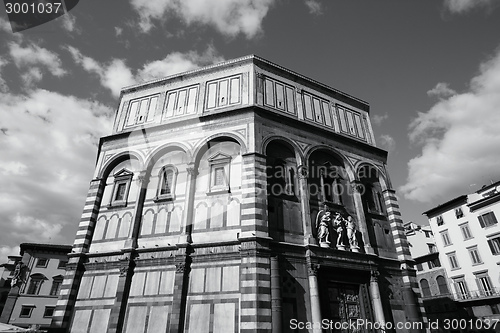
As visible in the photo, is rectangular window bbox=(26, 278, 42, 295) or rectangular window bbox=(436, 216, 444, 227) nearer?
rectangular window bbox=(26, 278, 42, 295)

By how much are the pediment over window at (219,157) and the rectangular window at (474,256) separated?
1127 inches

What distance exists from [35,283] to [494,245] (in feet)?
157

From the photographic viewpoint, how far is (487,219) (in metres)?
29.6

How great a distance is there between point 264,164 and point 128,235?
7440mm

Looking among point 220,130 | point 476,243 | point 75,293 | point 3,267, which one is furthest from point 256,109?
point 3,267

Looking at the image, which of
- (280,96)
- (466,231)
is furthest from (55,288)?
(466,231)

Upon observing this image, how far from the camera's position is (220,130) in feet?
52.5

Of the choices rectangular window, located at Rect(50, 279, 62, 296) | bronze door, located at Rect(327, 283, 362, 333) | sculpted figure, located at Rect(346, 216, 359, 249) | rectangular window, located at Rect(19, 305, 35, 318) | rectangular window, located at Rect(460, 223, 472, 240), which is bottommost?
bronze door, located at Rect(327, 283, 362, 333)

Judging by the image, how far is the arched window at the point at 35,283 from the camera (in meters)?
33.9

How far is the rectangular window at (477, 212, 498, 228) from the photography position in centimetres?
2897

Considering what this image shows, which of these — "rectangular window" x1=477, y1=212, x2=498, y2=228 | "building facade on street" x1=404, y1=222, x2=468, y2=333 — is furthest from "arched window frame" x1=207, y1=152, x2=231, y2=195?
"rectangular window" x1=477, y1=212, x2=498, y2=228

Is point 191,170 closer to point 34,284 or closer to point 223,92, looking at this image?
point 223,92

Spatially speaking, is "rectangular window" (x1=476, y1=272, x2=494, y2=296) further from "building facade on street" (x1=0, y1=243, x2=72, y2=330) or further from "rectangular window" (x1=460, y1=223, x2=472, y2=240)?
"building facade on street" (x1=0, y1=243, x2=72, y2=330)

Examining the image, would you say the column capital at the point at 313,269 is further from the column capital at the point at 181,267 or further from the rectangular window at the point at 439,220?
the rectangular window at the point at 439,220
